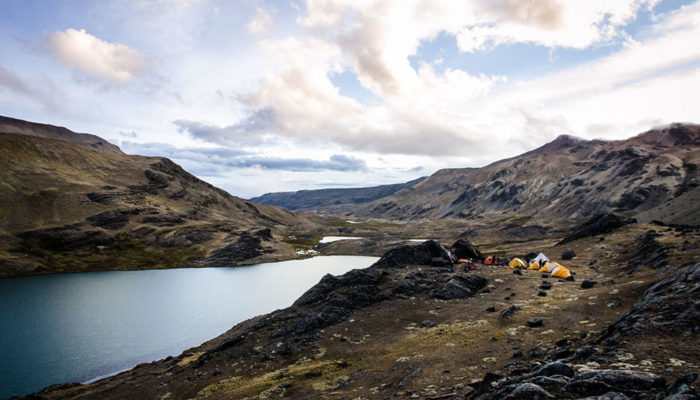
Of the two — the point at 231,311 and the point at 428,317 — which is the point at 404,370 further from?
the point at 231,311

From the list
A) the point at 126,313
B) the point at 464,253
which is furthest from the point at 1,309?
the point at 464,253

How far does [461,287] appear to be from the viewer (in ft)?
154

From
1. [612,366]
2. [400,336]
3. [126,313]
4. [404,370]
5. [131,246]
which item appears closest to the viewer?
[612,366]

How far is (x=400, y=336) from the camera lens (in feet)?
122

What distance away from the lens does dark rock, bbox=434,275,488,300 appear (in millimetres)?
46219

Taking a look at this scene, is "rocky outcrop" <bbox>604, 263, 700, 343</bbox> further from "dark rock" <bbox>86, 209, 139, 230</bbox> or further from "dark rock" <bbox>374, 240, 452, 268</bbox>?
"dark rock" <bbox>86, 209, 139, 230</bbox>


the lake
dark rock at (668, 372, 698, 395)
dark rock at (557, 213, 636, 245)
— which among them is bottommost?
the lake

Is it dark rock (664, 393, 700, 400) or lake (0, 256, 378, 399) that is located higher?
dark rock (664, 393, 700, 400)

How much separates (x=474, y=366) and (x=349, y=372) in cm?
1135

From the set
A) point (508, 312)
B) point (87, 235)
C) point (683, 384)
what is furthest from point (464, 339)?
point (87, 235)

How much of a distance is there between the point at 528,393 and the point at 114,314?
92032mm

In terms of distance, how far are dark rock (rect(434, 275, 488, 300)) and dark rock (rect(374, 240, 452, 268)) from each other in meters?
12.3

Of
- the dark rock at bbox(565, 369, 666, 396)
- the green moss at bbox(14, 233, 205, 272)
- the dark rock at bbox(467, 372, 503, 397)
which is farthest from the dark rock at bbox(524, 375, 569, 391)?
the green moss at bbox(14, 233, 205, 272)

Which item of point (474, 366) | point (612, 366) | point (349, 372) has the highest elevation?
point (612, 366)
